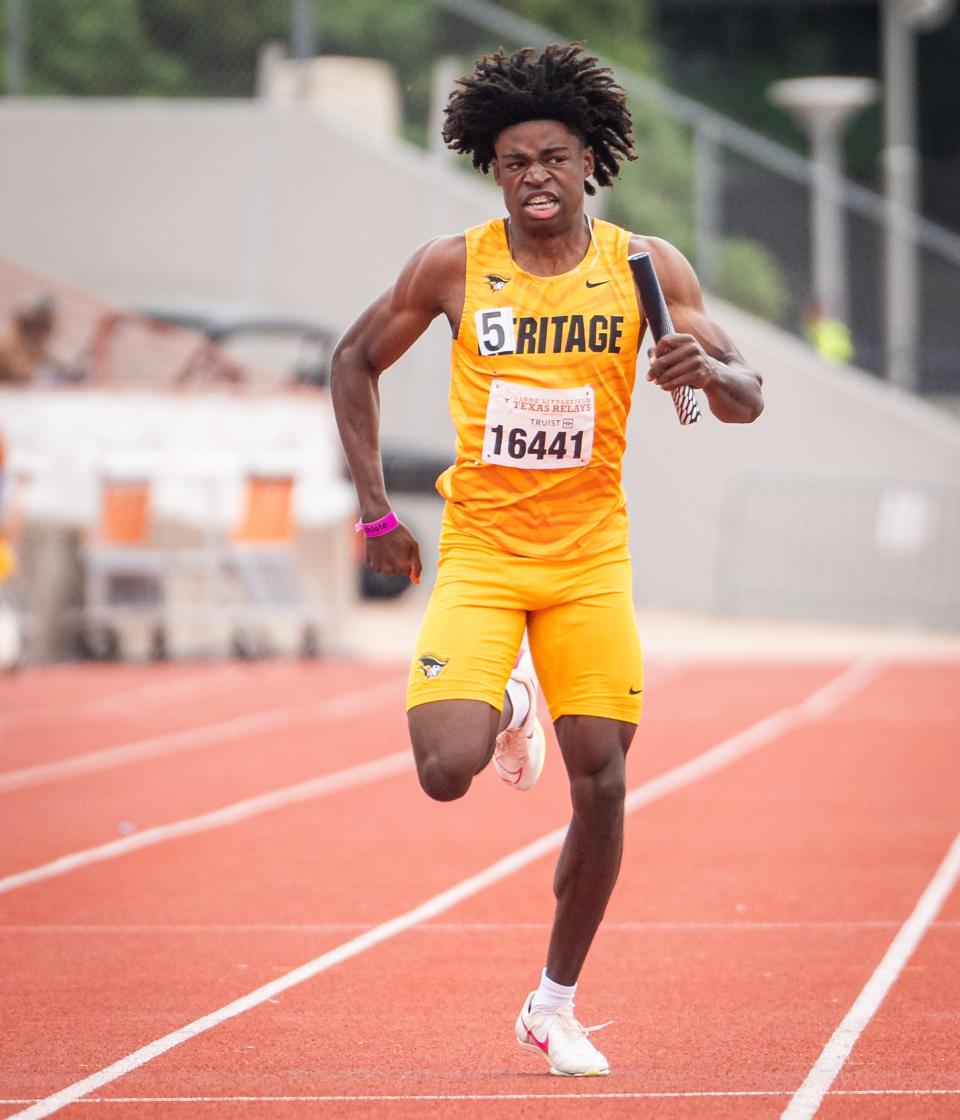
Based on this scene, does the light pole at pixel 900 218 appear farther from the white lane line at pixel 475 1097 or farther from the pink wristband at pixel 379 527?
the white lane line at pixel 475 1097

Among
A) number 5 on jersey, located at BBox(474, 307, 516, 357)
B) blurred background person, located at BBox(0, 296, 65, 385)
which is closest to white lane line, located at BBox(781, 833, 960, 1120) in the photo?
number 5 on jersey, located at BBox(474, 307, 516, 357)

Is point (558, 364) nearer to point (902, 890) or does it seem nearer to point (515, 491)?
point (515, 491)

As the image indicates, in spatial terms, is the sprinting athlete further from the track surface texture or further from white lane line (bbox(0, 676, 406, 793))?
white lane line (bbox(0, 676, 406, 793))

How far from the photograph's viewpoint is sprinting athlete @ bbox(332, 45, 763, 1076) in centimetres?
512

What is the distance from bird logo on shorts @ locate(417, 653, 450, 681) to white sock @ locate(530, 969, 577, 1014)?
2.55 ft

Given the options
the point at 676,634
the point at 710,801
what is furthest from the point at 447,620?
the point at 676,634

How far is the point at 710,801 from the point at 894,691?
19.3 feet

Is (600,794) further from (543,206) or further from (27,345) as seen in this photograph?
(27,345)

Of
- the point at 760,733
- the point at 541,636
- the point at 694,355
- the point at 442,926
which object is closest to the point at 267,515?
the point at 760,733

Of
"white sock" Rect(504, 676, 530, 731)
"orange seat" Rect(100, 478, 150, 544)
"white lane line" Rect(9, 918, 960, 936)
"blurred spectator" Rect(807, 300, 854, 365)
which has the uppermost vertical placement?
"white sock" Rect(504, 676, 530, 731)

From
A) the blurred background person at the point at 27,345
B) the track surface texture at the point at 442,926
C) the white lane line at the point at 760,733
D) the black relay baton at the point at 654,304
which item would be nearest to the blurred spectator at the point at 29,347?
the blurred background person at the point at 27,345

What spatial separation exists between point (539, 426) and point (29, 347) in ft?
46.1

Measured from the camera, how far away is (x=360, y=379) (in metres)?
5.45

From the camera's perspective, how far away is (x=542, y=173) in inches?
202
